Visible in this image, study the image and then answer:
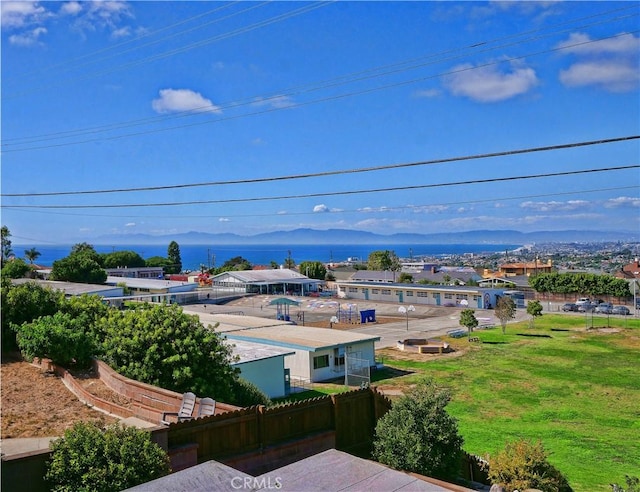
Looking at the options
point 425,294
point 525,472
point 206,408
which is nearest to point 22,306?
point 206,408

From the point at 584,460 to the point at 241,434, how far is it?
1263 centimetres

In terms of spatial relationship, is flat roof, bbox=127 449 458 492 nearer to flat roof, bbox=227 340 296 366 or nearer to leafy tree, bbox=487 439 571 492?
leafy tree, bbox=487 439 571 492

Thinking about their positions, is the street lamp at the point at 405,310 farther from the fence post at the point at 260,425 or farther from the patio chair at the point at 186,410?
the fence post at the point at 260,425

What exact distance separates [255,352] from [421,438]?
48.8 ft

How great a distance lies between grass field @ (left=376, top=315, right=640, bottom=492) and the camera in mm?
18203

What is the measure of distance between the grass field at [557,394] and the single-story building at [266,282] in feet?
138

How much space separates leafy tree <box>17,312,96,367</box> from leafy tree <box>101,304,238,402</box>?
0.65 metres

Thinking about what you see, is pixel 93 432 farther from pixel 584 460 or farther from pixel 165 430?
pixel 584 460

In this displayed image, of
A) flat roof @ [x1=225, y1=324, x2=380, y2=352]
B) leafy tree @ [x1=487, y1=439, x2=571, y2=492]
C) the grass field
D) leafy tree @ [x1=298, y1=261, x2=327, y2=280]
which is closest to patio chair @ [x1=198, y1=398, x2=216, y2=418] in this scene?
leafy tree @ [x1=487, y1=439, x2=571, y2=492]

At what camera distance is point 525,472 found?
40.2 ft

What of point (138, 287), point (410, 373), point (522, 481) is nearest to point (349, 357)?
point (410, 373)

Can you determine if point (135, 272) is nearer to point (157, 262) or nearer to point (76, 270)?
point (157, 262)

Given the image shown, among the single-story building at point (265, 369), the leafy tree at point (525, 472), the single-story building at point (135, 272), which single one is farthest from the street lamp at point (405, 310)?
the single-story building at point (135, 272)

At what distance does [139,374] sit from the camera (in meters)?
15.7
